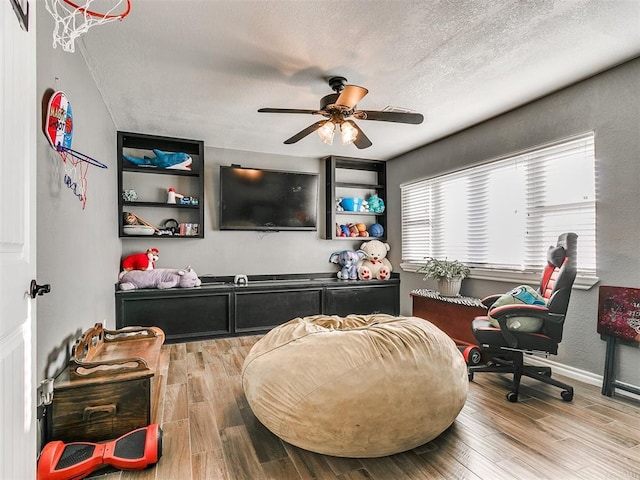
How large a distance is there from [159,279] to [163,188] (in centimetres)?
118

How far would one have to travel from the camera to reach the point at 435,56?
2430 mm

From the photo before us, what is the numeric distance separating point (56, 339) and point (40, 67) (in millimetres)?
1343

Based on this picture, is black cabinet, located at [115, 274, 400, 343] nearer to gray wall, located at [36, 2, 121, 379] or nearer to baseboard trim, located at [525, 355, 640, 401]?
gray wall, located at [36, 2, 121, 379]

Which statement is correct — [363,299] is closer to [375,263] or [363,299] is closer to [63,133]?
[375,263]

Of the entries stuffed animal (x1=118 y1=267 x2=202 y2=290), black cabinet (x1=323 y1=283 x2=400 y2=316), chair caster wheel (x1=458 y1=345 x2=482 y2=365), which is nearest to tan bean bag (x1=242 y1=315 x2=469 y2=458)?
chair caster wheel (x1=458 y1=345 x2=482 y2=365)

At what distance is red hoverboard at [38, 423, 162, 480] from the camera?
5.01ft

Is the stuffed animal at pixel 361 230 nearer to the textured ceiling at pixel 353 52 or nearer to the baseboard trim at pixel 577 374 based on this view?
the textured ceiling at pixel 353 52

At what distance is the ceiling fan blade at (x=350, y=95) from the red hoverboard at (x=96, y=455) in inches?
92.1

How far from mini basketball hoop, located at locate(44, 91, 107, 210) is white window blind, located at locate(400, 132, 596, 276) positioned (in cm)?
361

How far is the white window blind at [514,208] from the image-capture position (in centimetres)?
285
